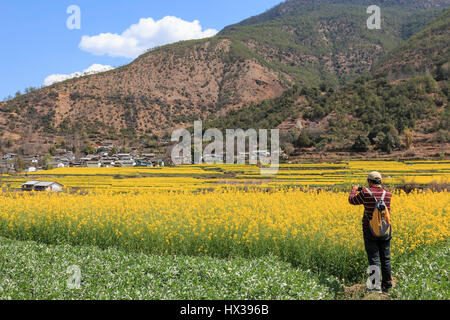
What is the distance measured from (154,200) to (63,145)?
187ft

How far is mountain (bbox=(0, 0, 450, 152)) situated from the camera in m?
71.9

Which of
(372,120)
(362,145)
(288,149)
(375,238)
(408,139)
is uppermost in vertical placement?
(372,120)

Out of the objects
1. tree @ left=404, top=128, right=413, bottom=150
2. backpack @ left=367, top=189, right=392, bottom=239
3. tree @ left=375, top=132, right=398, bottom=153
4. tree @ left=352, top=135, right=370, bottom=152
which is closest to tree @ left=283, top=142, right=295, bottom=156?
tree @ left=352, top=135, right=370, bottom=152

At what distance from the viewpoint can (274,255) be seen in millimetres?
6777

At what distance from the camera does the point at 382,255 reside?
17.5 feet

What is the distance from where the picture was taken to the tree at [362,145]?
3167 cm

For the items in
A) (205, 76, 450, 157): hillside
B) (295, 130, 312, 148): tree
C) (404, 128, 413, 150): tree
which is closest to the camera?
(404, 128, 413, 150): tree

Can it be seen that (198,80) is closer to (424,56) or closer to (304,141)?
(424,56)

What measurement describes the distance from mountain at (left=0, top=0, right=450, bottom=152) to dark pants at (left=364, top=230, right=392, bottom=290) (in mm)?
60968

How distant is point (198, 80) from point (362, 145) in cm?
7009

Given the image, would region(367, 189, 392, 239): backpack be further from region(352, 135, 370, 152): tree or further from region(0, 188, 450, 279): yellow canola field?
→ region(352, 135, 370, 152): tree

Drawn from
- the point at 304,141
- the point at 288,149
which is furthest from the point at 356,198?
the point at 304,141

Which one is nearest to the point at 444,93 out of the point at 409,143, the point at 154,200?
the point at 409,143
